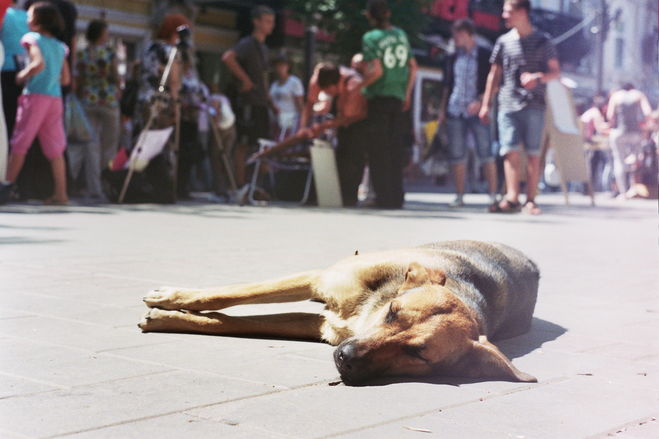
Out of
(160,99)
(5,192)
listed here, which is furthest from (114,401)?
(160,99)

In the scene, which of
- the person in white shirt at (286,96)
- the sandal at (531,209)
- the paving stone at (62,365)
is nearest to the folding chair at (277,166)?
the person in white shirt at (286,96)

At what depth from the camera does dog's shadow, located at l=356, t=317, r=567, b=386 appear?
146 inches

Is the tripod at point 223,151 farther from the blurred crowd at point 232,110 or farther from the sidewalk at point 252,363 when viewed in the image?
the sidewalk at point 252,363

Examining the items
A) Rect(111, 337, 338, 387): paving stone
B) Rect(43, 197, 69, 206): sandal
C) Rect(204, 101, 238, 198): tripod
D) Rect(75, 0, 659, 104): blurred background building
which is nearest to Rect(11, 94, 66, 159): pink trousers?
Rect(43, 197, 69, 206): sandal

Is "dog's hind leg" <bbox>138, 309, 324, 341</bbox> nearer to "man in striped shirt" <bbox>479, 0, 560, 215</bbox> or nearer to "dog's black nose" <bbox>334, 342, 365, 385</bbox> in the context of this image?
"dog's black nose" <bbox>334, 342, 365, 385</bbox>

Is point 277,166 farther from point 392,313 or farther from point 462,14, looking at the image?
point 462,14

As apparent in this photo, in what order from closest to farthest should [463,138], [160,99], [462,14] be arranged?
[160,99] < [463,138] < [462,14]

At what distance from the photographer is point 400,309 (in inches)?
147

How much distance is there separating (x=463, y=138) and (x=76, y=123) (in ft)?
15.3

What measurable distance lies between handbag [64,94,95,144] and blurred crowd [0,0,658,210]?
0.6 inches

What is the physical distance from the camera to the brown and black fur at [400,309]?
3672mm

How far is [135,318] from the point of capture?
4883mm

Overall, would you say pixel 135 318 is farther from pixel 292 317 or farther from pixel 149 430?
pixel 149 430

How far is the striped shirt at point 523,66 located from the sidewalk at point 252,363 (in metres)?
4.81
